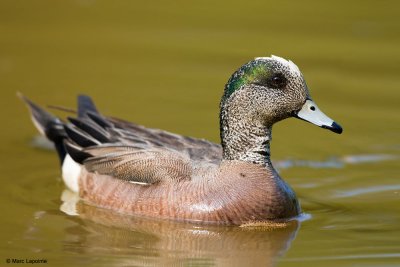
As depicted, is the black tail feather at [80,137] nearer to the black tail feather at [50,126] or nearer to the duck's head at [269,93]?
the black tail feather at [50,126]

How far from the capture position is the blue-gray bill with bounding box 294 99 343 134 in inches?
318

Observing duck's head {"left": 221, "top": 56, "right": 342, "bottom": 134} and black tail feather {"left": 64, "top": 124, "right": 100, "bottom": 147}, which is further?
black tail feather {"left": 64, "top": 124, "right": 100, "bottom": 147}

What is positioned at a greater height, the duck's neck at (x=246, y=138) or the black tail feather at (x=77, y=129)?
the black tail feather at (x=77, y=129)

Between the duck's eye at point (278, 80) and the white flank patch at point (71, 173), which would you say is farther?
the white flank patch at point (71, 173)

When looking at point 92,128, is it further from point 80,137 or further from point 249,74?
point 249,74

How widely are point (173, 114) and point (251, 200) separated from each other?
3.10 metres

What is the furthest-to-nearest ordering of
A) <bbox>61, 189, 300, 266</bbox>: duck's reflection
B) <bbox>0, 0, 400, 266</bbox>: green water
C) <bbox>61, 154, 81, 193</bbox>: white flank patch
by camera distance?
1. <bbox>61, 154, 81, 193</bbox>: white flank patch
2. <bbox>0, 0, 400, 266</bbox>: green water
3. <bbox>61, 189, 300, 266</bbox>: duck's reflection

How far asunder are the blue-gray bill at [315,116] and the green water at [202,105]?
0.79m

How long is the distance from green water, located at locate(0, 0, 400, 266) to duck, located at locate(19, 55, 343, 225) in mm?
168

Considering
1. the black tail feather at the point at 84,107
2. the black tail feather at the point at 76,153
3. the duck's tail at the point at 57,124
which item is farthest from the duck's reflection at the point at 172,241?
the black tail feather at the point at 84,107

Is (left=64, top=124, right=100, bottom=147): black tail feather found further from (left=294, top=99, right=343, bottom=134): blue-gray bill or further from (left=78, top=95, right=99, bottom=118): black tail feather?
(left=294, top=99, right=343, bottom=134): blue-gray bill

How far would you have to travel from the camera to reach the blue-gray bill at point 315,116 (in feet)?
26.5

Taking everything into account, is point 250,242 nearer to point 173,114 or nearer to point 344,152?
point 344,152

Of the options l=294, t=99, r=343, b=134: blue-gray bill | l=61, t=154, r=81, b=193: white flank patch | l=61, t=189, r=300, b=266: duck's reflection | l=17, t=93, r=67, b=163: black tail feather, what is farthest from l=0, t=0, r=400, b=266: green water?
l=294, t=99, r=343, b=134: blue-gray bill
